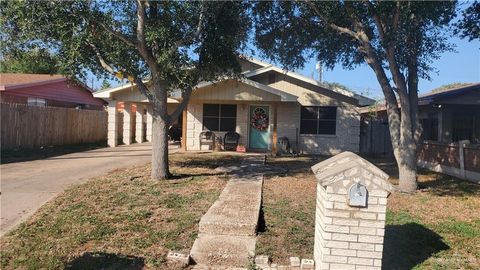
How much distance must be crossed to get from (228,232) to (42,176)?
6.52 m

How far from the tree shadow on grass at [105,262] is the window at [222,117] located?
13874mm

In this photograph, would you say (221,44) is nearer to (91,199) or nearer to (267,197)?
(267,197)

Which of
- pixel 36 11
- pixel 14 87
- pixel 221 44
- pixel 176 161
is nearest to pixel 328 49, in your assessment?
pixel 221 44

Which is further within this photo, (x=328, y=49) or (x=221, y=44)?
(x=328, y=49)

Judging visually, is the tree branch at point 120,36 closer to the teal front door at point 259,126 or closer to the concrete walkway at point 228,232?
the concrete walkway at point 228,232

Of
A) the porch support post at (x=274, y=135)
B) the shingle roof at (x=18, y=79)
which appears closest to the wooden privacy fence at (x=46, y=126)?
the shingle roof at (x=18, y=79)

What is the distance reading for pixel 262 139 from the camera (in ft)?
63.1

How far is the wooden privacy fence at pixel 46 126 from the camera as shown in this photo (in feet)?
50.9

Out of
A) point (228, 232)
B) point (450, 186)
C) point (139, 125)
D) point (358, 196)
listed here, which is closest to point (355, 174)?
point (358, 196)

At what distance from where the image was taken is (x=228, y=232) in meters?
6.24

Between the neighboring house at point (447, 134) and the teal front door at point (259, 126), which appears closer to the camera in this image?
the neighboring house at point (447, 134)

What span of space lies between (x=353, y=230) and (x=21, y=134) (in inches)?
584

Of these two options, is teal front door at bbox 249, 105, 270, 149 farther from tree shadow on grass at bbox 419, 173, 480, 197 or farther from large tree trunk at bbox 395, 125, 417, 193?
large tree trunk at bbox 395, 125, 417, 193

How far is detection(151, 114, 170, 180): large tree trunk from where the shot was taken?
10289 mm
